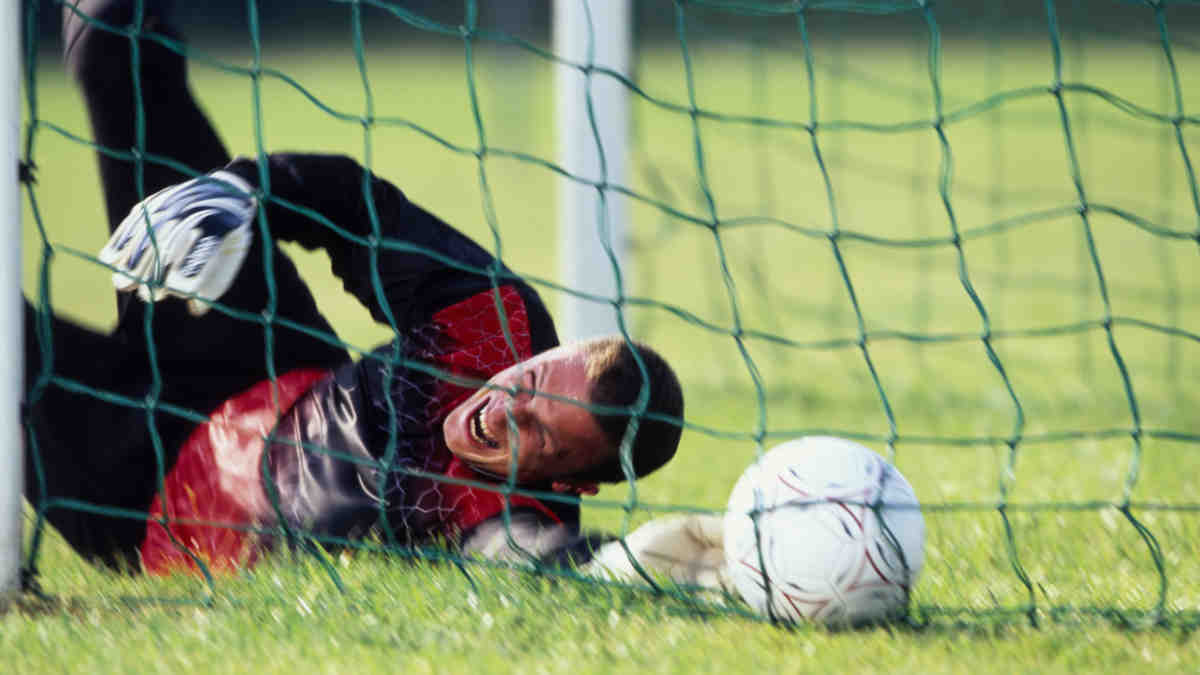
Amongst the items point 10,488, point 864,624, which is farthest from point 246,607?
point 864,624

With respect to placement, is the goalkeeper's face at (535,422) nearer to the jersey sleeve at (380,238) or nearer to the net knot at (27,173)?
the jersey sleeve at (380,238)

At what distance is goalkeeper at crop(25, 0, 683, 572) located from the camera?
2.64m

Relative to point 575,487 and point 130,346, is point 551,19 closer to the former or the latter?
point 130,346

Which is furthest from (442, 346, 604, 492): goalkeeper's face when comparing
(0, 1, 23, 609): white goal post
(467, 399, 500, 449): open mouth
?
(0, 1, 23, 609): white goal post

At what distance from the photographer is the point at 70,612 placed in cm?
259

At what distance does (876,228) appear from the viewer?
9.72 meters

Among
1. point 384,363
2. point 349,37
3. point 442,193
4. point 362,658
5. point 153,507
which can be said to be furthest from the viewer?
point 349,37

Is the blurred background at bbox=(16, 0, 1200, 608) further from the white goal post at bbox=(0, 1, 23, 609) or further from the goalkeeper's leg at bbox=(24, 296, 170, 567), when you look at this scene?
the goalkeeper's leg at bbox=(24, 296, 170, 567)

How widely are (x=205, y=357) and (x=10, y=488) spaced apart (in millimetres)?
635

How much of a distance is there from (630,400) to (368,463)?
558mm

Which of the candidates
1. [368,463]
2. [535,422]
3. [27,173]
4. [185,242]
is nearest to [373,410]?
[368,463]

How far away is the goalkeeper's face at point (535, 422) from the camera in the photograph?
2.64 m

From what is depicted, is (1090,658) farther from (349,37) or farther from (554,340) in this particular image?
(349,37)

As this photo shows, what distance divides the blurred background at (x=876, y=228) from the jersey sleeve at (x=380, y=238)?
134 mm
